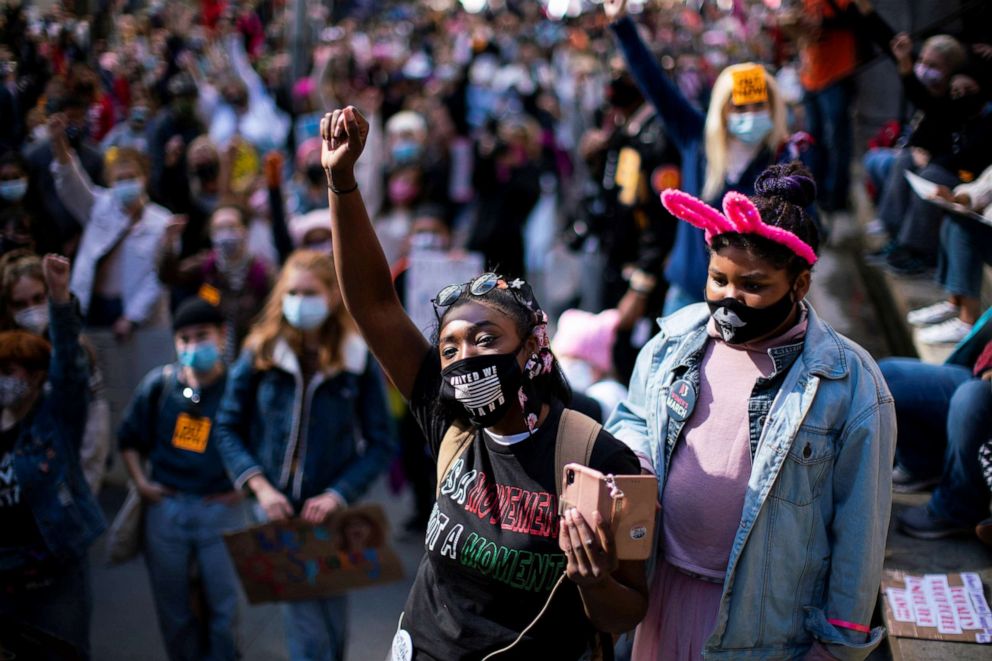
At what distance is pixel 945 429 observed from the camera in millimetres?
4070

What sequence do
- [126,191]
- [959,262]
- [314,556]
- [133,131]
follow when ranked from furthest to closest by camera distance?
[133,131]
[126,191]
[959,262]
[314,556]

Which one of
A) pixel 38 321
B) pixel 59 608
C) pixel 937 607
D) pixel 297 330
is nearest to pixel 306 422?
pixel 297 330

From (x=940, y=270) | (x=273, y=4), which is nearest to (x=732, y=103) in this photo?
(x=940, y=270)

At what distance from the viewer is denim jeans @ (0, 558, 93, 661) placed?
4074mm

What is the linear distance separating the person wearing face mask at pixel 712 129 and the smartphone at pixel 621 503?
2.57 meters

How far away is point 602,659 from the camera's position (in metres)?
2.65

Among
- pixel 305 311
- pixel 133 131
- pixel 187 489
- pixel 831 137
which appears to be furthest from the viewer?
pixel 133 131

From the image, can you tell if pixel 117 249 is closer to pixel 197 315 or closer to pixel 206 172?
pixel 206 172

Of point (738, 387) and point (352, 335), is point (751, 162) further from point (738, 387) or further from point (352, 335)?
point (738, 387)

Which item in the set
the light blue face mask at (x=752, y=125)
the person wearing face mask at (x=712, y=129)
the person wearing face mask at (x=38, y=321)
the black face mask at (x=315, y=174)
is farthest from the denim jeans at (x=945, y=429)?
the black face mask at (x=315, y=174)

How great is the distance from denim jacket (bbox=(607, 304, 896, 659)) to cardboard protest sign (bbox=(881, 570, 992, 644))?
1.06 meters

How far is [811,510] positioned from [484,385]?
2.86 feet

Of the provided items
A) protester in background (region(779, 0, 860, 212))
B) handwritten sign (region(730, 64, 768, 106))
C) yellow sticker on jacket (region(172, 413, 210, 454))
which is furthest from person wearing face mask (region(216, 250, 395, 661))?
protester in background (region(779, 0, 860, 212))

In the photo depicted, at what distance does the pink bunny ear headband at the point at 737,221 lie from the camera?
8.39 ft
